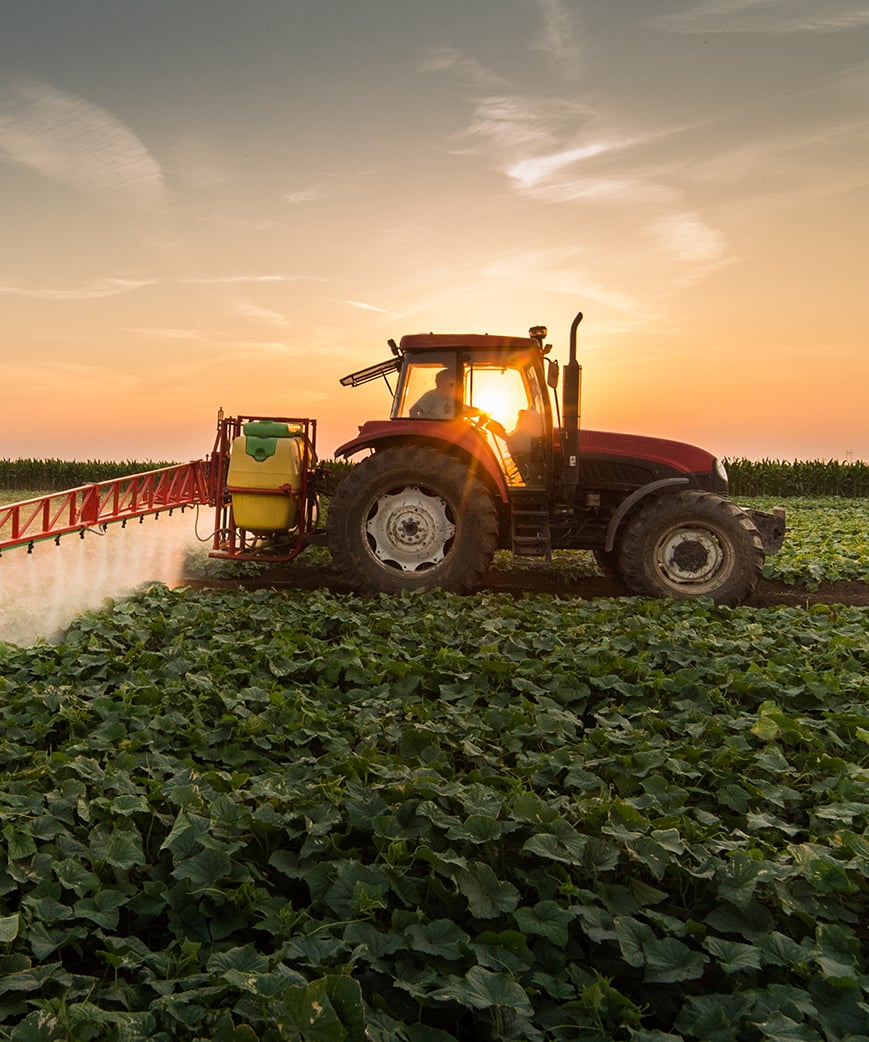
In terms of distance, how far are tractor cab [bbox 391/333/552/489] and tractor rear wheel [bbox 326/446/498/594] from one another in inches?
18.7

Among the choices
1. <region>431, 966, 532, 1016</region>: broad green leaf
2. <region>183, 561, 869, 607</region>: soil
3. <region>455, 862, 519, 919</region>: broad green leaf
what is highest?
<region>183, 561, 869, 607</region>: soil

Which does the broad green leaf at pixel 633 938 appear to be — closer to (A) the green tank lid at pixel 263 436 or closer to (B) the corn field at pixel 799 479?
(A) the green tank lid at pixel 263 436

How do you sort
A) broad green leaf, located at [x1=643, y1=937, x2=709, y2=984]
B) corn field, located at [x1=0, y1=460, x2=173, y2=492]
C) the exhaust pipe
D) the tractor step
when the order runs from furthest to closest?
corn field, located at [x1=0, y1=460, x2=173, y2=492] < the tractor step < the exhaust pipe < broad green leaf, located at [x1=643, y1=937, x2=709, y2=984]

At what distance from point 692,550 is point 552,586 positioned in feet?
6.48

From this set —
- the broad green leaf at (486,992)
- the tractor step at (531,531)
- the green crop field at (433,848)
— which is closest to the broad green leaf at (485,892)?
the green crop field at (433,848)

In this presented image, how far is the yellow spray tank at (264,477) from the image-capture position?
818 cm

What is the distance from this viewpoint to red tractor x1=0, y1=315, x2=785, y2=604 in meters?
7.48

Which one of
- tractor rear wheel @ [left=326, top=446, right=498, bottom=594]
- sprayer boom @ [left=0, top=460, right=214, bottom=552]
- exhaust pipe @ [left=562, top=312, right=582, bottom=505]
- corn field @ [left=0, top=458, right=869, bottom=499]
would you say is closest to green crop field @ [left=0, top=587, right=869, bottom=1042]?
sprayer boom @ [left=0, top=460, right=214, bottom=552]

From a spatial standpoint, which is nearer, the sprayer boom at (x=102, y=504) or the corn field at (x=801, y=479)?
the sprayer boom at (x=102, y=504)

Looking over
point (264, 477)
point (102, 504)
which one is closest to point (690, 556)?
point (264, 477)

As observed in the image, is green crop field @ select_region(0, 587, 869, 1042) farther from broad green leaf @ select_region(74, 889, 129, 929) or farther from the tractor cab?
the tractor cab

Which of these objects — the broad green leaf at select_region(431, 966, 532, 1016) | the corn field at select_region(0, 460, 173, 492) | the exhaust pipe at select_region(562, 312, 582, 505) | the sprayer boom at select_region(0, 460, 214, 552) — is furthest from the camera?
the corn field at select_region(0, 460, 173, 492)

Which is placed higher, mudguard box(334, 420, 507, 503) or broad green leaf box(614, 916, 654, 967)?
mudguard box(334, 420, 507, 503)

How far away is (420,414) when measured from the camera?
25.5 ft
